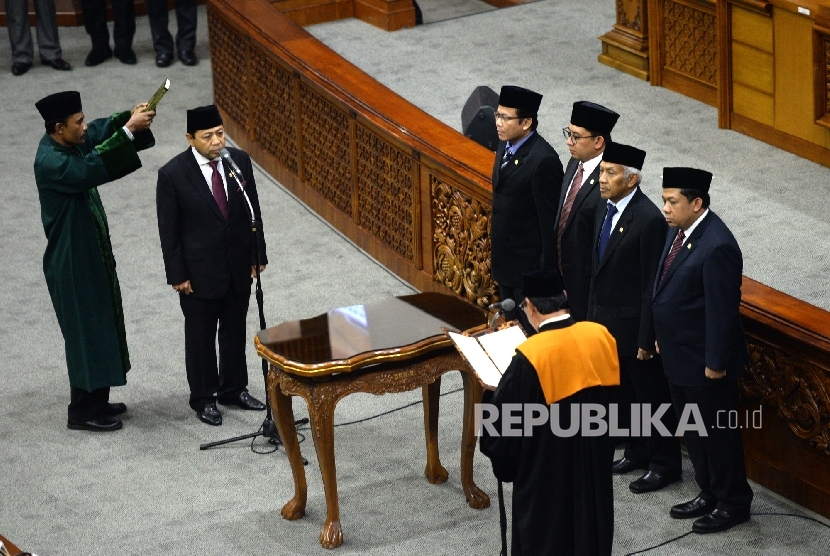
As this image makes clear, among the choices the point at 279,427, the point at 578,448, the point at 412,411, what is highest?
the point at 578,448

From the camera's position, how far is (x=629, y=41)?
9781 millimetres

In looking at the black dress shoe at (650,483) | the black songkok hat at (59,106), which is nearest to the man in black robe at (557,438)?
the black dress shoe at (650,483)

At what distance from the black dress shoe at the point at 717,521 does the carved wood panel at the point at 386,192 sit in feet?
9.52

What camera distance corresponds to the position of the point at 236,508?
5902 millimetres

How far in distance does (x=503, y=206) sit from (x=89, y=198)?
6.29 ft

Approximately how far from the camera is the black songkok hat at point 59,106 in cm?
629

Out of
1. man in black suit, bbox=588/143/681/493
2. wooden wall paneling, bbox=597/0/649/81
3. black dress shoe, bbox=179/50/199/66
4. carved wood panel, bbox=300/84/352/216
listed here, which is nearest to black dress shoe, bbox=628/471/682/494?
man in black suit, bbox=588/143/681/493

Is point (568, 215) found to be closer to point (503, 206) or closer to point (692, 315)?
point (503, 206)

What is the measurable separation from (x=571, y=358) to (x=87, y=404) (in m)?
2.92

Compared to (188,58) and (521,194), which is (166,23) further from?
(521,194)

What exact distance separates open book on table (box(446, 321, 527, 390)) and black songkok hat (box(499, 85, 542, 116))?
128 cm

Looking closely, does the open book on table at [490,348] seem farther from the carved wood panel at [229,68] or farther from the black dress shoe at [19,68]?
the black dress shoe at [19,68]

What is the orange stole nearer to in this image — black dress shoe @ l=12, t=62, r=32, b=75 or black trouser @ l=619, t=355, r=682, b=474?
black trouser @ l=619, t=355, r=682, b=474

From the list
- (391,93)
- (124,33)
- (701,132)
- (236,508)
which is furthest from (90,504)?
(124,33)
